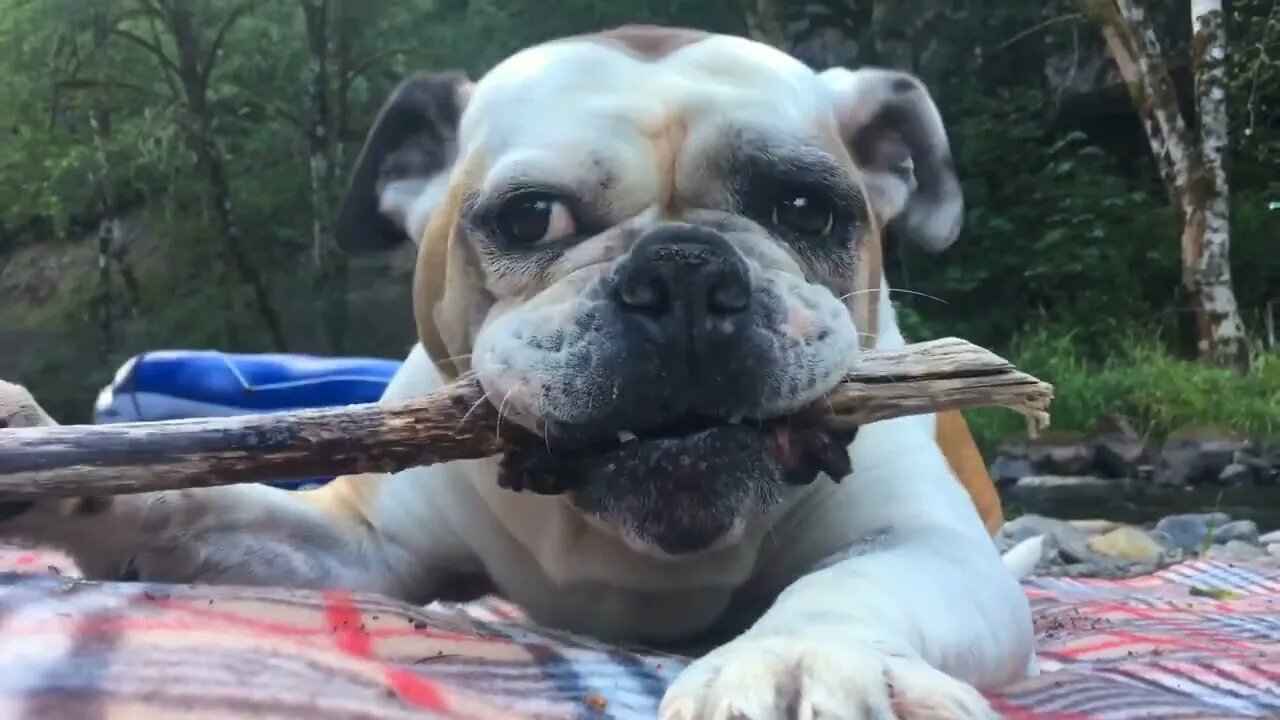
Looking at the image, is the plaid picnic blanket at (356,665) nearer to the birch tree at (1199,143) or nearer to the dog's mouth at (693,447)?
the dog's mouth at (693,447)

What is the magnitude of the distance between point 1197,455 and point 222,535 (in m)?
5.23

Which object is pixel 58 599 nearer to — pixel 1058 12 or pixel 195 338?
pixel 195 338

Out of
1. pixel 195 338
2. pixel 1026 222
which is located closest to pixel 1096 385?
pixel 1026 222

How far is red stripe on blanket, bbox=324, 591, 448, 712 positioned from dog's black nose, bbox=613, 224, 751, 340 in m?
0.33

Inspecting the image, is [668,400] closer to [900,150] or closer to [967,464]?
[900,150]

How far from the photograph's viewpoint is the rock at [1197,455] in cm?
562

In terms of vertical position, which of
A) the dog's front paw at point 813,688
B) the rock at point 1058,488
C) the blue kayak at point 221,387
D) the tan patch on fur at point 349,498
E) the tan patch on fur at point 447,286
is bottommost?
the rock at point 1058,488

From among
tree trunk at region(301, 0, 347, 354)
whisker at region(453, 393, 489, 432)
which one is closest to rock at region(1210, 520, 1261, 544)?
whisker at region(453, 393, 489, 432)

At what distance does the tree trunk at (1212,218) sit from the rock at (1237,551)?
11.1 ft

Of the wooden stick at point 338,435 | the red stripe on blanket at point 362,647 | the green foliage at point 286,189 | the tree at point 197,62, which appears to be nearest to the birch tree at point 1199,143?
the green foliage at point 286,189

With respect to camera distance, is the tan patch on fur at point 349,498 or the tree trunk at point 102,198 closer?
the tan patch on fur at point 349,498

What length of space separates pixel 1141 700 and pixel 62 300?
7218 millimetres

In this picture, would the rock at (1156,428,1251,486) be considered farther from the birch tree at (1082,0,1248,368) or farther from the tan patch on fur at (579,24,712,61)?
the tan patch on fur at (579,24,712,61)

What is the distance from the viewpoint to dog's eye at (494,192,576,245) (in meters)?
1.28
